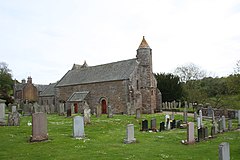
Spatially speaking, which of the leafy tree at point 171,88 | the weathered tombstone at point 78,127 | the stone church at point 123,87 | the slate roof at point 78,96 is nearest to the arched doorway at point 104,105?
the stone church at point 123,87

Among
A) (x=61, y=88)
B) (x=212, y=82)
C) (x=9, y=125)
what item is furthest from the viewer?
(x=212, y=82)

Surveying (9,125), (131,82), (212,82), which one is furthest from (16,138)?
(212,82)

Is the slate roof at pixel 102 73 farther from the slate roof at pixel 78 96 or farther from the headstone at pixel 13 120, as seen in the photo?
the headstone at pixel 13 120

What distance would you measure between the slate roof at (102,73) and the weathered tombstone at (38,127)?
23821mm

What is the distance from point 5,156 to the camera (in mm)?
9852

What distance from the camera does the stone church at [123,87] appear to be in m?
36.4

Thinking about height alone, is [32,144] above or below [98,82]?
below

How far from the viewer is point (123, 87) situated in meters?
36.5

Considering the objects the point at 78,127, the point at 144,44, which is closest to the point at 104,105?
the point at 144,44

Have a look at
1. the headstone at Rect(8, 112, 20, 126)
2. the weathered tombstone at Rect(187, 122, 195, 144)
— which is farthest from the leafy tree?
the weathered tombstone at Rect(187, 122, 195, 144)

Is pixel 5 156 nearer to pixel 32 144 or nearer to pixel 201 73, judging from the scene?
pixel 32 144

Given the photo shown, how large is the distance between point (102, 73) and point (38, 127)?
29217 millimetres

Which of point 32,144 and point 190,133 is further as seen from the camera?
point 190,133

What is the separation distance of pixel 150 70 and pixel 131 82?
4.62m
